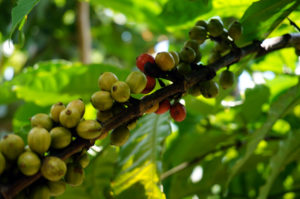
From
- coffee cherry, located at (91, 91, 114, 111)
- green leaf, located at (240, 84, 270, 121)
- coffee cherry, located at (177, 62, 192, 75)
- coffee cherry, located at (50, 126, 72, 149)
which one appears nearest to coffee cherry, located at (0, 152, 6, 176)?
coffee cherry, located at (50, 126, 72, 149)

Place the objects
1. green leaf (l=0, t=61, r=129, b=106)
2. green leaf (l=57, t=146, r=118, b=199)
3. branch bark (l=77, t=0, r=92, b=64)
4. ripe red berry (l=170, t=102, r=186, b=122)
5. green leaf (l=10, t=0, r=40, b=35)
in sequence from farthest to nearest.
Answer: branch bark (l=77, t=0, r=92, b=64) < green leaf (l=0, t=61, r=129, b=106) < green leaf (l=57, t=146, r=118, b=199) < ripe red berry (l=170, t=102, r=186, b=122) < green leaf (l=10, t=0, r=40, b=35)

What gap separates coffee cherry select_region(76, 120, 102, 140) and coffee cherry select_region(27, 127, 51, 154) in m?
0.09

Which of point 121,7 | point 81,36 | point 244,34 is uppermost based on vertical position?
point 81,36

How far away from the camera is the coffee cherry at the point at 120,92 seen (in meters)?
0.94

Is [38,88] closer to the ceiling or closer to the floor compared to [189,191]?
closer to the ceiling

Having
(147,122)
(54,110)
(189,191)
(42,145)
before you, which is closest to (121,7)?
(147,122)

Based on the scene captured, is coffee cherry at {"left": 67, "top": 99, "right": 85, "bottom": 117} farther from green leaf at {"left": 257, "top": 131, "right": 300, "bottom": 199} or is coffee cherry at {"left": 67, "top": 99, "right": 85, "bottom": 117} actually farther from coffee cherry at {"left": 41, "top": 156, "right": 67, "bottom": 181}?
green leaf at {"left": 257, "top": 131, "right": 300, "bottom": 199}

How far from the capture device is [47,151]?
0.86 metres

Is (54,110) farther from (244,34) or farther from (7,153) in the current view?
(244,34)

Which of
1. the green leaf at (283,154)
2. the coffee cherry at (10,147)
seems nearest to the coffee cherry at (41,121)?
the coffee cherry at (10,147)

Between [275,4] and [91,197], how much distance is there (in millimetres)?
1079

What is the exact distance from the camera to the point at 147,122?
1.54m

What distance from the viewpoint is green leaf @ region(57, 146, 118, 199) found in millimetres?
1474

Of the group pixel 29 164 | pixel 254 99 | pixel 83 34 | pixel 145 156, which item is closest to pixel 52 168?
pixel 29 164
